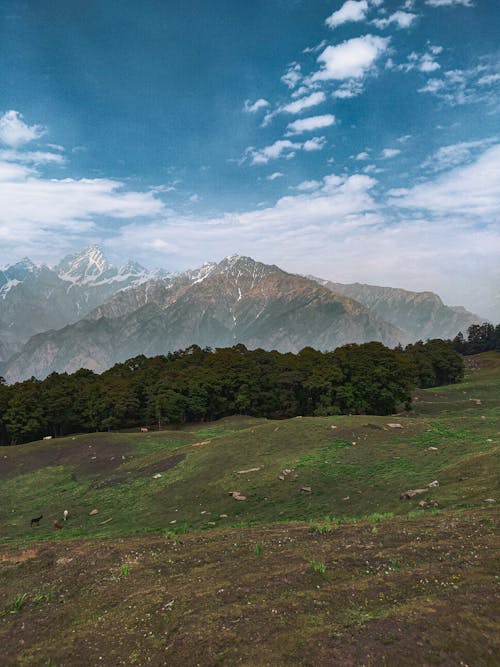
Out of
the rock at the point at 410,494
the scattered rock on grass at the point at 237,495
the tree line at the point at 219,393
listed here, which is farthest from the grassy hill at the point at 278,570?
the tree line at the point at 219,393

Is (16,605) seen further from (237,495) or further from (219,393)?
(219,393)

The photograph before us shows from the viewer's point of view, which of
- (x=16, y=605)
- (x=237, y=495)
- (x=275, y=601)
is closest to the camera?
(x=275, y=601)

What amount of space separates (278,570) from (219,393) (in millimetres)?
75635

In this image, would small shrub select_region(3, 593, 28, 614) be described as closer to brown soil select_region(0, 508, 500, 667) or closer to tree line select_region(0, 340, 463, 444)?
brown soil select_region(0, 508, 500, 667)

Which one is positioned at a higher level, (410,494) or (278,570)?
(278,570)

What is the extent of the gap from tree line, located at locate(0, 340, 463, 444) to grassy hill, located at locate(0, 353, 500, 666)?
127 feet

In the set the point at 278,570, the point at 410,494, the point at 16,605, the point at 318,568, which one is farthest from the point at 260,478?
the point at 16,605

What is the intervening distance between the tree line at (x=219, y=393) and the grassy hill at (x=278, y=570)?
1520 inches

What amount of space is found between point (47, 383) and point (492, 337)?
656 feet

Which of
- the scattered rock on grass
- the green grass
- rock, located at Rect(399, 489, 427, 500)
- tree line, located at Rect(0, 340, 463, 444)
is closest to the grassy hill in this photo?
the green grass

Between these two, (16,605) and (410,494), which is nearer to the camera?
(16,605)

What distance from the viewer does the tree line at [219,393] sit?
2891 inches

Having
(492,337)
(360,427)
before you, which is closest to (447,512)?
(360,427)

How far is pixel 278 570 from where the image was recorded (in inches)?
498
